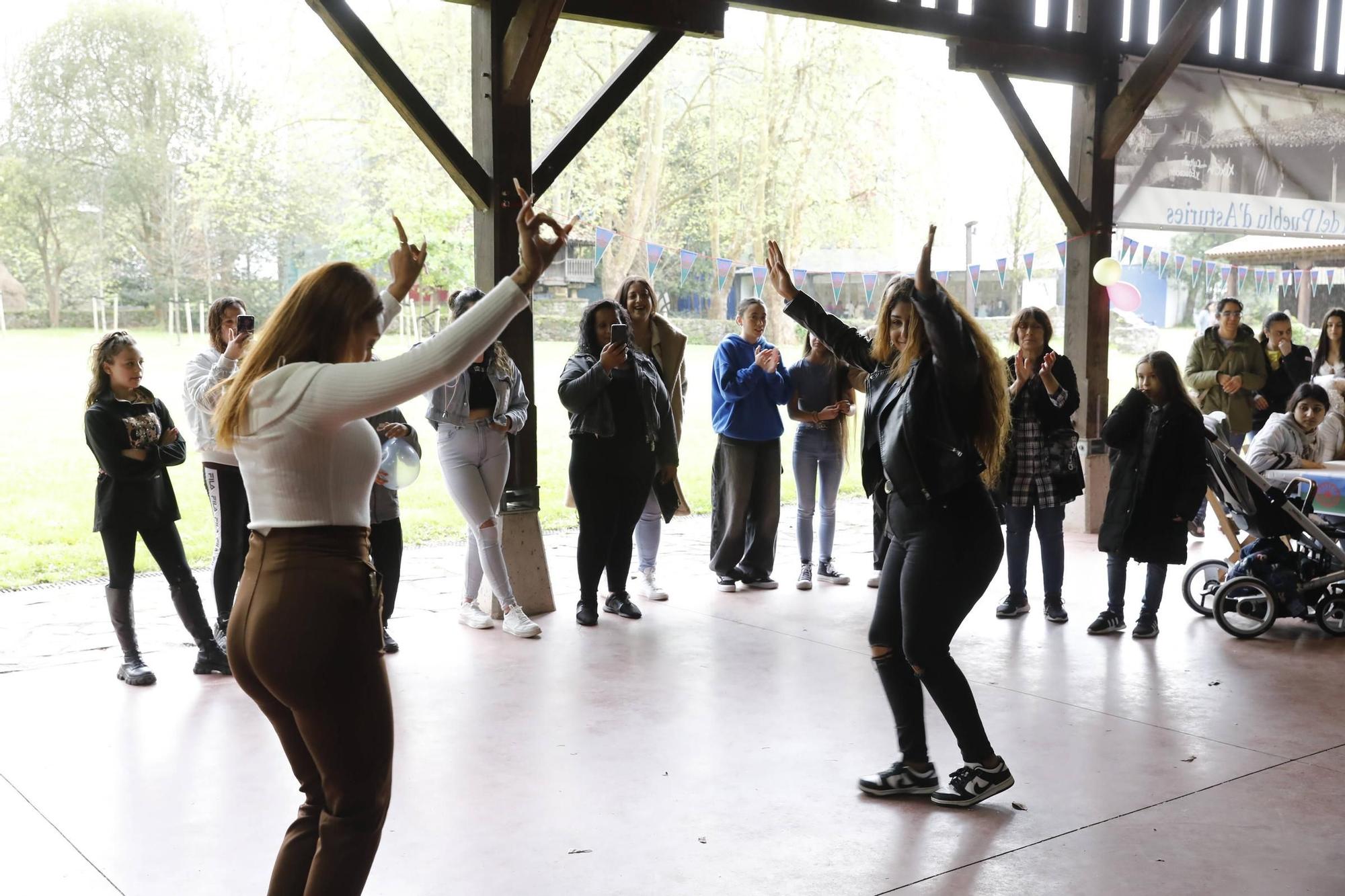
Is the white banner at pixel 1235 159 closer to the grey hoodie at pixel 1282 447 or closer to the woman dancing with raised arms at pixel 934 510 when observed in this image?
the grey hoodie at pixel 1282 447

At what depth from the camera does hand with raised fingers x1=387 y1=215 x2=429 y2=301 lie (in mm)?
2445

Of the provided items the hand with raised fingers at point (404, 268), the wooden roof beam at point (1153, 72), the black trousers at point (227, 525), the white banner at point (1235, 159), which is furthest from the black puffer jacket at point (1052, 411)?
the hand with raised fingers at point (404, 268)

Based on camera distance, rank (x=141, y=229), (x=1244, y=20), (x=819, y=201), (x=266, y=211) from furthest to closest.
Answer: (x=819, y=201), (x=266, y=211), (x=141, y=229), (x=1244, y=20)

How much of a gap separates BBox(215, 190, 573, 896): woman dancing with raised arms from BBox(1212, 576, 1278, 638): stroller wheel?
418 centimetres

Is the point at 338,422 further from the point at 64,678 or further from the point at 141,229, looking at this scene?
the point at 141,229

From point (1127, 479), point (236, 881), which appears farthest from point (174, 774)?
point (1127, 479)

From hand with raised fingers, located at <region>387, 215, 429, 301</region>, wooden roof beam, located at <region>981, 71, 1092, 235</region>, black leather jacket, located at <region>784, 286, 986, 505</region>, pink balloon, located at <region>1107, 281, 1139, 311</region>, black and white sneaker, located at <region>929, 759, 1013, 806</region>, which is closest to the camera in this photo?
hand with raised fingers, located at <region>387, 215, 429, 301</region>

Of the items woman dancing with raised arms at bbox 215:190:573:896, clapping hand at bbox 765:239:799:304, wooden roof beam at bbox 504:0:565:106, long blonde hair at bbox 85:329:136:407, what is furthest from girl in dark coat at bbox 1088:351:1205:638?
long blonde hair at bbox 85:329:136:407

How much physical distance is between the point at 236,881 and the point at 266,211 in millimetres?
9709

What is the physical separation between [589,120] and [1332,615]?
3938 mm

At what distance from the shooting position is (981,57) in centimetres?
714

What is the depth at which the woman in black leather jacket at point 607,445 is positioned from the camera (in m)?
5.34

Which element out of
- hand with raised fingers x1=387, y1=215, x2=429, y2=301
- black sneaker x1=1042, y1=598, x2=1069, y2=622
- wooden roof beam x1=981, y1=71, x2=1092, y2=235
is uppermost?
wooden roof beam x1=981, y1=71, x2=1092, y2=235

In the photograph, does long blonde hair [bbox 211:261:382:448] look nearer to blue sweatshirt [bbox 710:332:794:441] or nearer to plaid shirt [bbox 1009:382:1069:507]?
plaid shirt [bbox 1009:382:1069:507]
